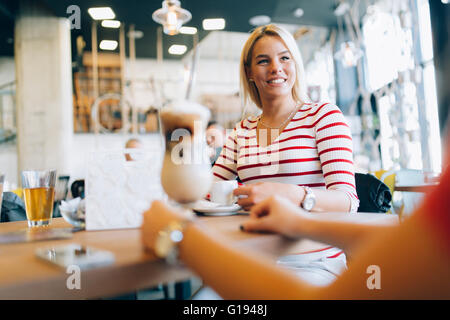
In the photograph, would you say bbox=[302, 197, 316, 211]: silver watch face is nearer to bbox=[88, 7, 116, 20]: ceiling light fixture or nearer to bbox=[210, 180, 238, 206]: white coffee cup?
bbox=[210, 180, 238, 206]: white coffee cup

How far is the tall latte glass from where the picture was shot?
3.02 feet

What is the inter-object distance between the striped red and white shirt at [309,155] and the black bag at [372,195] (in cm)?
33

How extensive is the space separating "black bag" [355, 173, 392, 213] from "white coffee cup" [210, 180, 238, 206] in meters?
0.70

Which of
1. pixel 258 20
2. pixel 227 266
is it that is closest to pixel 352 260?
pixel 227 266

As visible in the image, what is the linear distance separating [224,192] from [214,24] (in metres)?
6.14

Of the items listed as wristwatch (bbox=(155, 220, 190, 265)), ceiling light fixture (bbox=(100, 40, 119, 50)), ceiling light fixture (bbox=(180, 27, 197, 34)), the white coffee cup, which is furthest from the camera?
ceiling light fixture (bbox=(100, 40, 119, 50))

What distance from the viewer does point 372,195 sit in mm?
1555

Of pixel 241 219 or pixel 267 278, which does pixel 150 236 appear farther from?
pixel 241 219

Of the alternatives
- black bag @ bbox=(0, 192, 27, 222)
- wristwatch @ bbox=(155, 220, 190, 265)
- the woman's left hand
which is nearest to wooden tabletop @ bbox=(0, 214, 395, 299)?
wristwatch @ bbox=(155, 220, 190, 265)

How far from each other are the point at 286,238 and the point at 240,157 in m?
0.86

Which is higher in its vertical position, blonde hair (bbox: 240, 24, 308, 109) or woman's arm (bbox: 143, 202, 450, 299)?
blonde hair (bbox: 240, 24, 308, 109)

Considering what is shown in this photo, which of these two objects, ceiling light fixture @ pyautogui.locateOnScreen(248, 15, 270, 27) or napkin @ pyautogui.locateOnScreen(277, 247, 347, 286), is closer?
napkin @ pyautogui.locateOnScreen(277, 247, 347, 286)

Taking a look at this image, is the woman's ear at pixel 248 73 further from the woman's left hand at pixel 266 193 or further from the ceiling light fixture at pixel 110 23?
the ceiling light fixture at pixel 110 23

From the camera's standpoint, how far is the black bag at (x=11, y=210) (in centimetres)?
164
